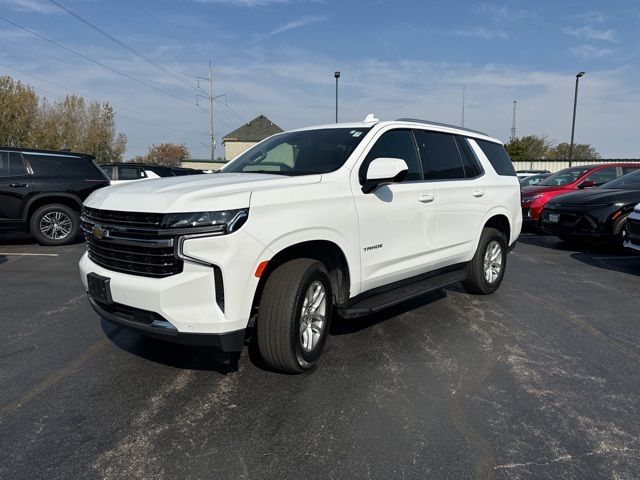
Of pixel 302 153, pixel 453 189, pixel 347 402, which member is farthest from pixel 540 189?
pixel 347 402

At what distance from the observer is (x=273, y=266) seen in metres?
3.21

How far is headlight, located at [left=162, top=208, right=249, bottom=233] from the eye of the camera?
8.95 ft

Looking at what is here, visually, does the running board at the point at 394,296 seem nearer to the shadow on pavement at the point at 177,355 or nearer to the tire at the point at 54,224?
the shadow on pavement at the point at 177,355

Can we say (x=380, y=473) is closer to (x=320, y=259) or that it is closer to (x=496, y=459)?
(x=496, y=459)

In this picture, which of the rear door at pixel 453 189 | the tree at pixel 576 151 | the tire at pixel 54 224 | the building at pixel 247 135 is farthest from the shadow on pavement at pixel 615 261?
the tree at pixel 576 151

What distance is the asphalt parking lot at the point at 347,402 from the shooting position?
242 centimetres

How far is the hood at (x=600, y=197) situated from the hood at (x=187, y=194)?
23.3ft

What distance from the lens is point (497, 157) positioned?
5859mm

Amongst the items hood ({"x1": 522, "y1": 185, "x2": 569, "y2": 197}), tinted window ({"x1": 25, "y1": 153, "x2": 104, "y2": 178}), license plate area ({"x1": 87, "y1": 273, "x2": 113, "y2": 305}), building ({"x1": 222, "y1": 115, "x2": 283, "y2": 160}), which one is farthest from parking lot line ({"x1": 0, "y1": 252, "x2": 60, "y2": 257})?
building ({"x1": 222, "y1": 115, "x2": 283, "y2": 160})

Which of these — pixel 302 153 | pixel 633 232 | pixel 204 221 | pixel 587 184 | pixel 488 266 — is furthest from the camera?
pixel 587 184

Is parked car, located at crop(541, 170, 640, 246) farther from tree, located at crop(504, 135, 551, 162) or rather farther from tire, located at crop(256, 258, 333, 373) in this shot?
tree, located at crop(504, 135, 551, 162)

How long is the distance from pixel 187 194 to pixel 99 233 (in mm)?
777

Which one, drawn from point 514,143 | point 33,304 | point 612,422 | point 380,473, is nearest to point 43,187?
point 33,304

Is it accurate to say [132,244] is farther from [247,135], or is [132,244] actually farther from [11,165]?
[247,135]
